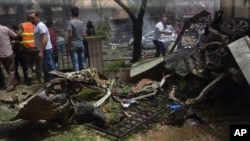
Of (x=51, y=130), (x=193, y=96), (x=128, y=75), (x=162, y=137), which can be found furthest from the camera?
(x=128, y=75)

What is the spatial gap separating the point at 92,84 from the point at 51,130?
5.41 feet

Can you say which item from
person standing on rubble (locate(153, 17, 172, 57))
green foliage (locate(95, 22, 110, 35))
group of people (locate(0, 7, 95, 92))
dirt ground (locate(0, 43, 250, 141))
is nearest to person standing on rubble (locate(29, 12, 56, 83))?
group of people (locate(0, 7, 95, 92))

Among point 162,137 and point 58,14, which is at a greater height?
point 58,14

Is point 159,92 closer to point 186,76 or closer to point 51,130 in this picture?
point 186,76

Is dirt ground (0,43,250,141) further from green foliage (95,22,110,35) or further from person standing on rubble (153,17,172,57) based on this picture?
green foliage (95,22,110,35)

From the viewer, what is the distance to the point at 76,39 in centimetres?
776

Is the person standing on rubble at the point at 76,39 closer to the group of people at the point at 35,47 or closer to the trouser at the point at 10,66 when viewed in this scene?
the group of people at the point at 35,47

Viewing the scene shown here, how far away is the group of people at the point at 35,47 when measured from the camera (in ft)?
24.5

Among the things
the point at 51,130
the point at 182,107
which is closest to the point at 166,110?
the point at 182,107

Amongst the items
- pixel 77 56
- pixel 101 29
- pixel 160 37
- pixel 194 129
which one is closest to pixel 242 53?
pixel 194 129

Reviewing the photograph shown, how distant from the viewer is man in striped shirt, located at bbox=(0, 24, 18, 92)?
754cm

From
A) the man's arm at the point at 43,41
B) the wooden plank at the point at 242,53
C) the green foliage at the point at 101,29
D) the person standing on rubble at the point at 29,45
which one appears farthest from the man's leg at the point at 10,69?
the green foliage at the point at 101,29

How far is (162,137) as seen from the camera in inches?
195

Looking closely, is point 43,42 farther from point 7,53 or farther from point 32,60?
point 32,60
